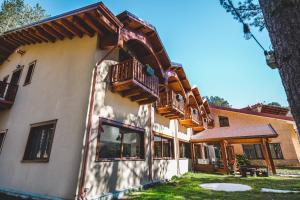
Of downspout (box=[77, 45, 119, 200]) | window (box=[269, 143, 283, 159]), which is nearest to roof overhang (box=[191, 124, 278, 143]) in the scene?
window (box=[269, 143, 283, 159])

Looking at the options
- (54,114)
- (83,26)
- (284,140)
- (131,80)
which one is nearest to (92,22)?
(83,26)

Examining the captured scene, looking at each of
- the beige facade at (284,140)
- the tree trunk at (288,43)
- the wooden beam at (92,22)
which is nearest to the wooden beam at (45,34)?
the wooden beam at (92,22)

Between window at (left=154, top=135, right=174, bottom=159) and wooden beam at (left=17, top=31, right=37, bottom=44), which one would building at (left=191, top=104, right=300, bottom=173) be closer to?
window at (left=154, top=135, right=174, bottom=159)

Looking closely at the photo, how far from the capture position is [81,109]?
732 cm

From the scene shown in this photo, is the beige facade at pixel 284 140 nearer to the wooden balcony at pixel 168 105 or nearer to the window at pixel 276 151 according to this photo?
the window at pixel 276 151

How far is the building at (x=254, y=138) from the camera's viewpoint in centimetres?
1522

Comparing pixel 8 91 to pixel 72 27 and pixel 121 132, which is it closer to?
pixel 72 27

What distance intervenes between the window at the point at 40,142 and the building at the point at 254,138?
42.8 ft

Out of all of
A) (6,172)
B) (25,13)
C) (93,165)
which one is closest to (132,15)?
(93,165)

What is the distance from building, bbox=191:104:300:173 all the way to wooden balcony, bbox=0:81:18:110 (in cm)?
1469

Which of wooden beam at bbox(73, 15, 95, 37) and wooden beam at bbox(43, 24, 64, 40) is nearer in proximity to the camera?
wooden beam at bbox(73, 15, 95, 37)

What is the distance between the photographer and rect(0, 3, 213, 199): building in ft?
23.0

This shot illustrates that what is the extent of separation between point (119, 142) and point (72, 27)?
5926mm

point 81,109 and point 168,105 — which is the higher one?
point 168,105
